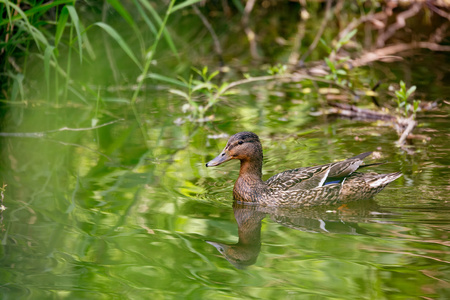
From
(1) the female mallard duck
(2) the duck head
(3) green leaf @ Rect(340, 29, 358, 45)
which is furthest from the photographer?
(3) green leaf @ Rect(340, 29, 358, 45)

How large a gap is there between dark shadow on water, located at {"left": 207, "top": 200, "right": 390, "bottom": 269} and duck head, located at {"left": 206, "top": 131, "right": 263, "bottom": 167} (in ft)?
1.52

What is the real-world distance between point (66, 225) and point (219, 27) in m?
9.27

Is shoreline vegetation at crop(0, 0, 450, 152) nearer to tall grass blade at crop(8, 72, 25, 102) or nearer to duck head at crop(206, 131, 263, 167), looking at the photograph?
tall grass blade at crop(8, 72, 25, 102)

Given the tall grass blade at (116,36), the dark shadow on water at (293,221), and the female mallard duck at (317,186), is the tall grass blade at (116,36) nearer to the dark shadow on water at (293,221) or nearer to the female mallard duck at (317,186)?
the female mallard duck at (317,186)

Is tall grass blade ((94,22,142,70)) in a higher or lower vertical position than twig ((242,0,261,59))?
lower

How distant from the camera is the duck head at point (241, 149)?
5.94 m

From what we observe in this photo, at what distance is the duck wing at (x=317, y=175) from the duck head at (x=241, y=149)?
376 mm

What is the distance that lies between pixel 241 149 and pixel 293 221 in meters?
0.99

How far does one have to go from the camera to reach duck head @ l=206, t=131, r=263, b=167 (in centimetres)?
594

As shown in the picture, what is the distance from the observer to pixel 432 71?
395 inches

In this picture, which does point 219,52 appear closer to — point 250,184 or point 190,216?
point 250,184

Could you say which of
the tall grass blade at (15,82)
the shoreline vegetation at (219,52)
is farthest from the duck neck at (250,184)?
the tall grass blade at (15,82)

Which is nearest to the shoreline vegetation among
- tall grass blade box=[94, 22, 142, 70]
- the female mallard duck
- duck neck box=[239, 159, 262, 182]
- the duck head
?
tall grass blade box=[94, 22, 142, 70]

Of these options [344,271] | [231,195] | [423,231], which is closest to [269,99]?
[231,195]
